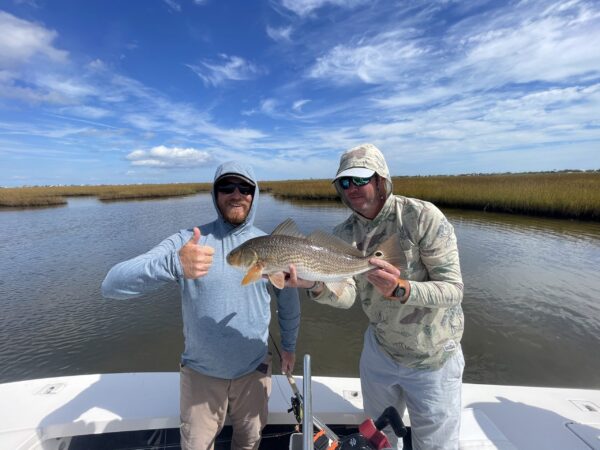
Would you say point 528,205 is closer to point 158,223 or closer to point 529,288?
point 529,288

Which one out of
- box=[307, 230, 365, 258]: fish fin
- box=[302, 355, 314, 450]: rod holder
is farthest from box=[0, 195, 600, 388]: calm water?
box=[302, 355, 314, 450]: rod holder

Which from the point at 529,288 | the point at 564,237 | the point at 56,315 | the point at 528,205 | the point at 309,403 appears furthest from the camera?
the point at 528,205

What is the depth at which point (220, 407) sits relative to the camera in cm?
289

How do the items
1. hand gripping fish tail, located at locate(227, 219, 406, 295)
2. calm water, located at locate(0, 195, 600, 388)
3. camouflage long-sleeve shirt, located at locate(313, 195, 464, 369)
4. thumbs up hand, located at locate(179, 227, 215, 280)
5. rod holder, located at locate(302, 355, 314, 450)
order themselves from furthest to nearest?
calm water, located at locate(0, 195, 600, 388)
hand gripping fish tail, located at locate(227, 219, 406, 295)
camouflage long-sleeve shirt, located at locate(313, 195, 464, 369)
thumbs up hand, located at locate(179, 227, 215, 280)
rod holder, located at locate(302, 355, 314, 450)

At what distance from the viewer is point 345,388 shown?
144 inches

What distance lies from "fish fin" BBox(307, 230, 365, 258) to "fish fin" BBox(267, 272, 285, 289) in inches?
18.0

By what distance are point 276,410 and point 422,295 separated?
2031 millimetres

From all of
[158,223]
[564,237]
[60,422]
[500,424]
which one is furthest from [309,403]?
[158,223]

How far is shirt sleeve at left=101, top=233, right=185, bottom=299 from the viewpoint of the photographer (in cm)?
250

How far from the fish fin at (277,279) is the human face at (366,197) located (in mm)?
931

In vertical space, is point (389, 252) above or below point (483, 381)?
above

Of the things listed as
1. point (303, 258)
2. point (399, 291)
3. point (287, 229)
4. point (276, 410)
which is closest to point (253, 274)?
point (303, 258)

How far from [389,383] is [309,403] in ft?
3.81

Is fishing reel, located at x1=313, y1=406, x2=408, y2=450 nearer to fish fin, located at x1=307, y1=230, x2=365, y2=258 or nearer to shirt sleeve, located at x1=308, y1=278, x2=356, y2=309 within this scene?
shirt sleeve, located at x1=308, y1=278, x2=356, y2=309
